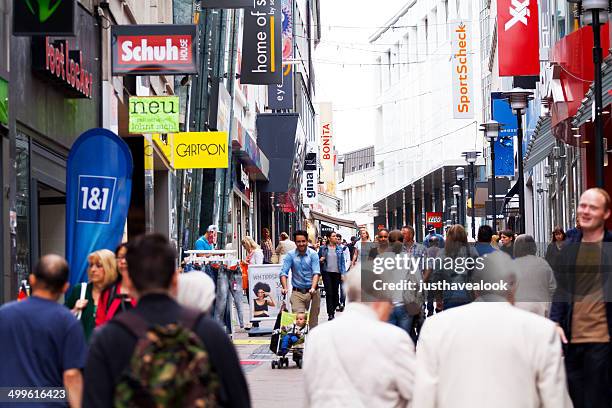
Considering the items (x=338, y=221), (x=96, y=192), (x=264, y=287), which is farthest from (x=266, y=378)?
(x=338, y=221)

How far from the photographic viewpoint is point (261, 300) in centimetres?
2225

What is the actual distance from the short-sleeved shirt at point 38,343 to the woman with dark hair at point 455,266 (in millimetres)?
7021

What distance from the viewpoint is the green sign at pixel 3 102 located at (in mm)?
13016

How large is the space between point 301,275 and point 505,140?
33.5m

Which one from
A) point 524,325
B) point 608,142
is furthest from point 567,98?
point 524,325

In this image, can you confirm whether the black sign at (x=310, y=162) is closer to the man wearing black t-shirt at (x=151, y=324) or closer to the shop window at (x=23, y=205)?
the shop window at (x=23, y=205)

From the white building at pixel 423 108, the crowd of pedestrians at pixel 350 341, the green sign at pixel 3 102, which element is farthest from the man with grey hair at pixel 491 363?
the white building at pixel 423 108

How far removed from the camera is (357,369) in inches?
252

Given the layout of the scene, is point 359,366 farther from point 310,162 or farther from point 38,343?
point 310,162

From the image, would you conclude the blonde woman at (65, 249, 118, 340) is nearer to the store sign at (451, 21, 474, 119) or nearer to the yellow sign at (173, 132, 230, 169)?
the yellow sign at (173, 132, 230, 169)

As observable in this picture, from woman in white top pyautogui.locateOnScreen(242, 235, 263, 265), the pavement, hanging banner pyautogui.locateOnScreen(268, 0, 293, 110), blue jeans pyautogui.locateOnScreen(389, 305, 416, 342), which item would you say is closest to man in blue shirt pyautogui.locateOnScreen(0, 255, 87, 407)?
the pavement

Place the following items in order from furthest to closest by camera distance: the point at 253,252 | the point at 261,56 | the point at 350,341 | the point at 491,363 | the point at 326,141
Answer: the point at 326,141 < the point at 261,56 < the point at 253,252 < the point at 350,341 < the point at 491,363

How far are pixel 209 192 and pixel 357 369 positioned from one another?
26726mm

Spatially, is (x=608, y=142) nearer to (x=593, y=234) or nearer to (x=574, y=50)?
(x=574, y=50)
